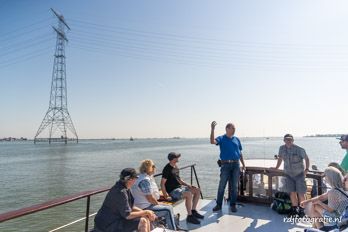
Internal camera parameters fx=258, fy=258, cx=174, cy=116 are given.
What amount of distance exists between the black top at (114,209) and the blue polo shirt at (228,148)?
323cm

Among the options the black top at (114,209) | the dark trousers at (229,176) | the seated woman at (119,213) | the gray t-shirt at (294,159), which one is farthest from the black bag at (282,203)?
the black top at (114,209)

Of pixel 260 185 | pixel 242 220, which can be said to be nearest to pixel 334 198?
pixel 242 220

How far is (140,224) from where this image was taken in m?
3.55

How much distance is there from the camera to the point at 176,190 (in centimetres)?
541

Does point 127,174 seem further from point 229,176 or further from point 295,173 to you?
point 295,173

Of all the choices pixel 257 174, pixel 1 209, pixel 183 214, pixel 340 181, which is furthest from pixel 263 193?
pixel 1 209

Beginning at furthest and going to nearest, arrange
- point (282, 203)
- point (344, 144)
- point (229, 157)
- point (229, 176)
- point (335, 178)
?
point (229, 176), point (229, 157), point (282, 203), point (344, 144), point (335, 178)

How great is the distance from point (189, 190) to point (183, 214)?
74cm

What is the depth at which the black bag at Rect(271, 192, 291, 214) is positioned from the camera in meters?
5.82

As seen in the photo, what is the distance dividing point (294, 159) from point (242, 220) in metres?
1.78

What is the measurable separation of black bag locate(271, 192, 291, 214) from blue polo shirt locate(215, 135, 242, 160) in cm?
130

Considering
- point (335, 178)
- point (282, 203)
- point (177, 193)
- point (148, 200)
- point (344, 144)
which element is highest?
point (344, 144)

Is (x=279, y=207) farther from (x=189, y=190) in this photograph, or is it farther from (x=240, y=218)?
(x=189, y=190)

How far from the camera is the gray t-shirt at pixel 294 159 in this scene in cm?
571
